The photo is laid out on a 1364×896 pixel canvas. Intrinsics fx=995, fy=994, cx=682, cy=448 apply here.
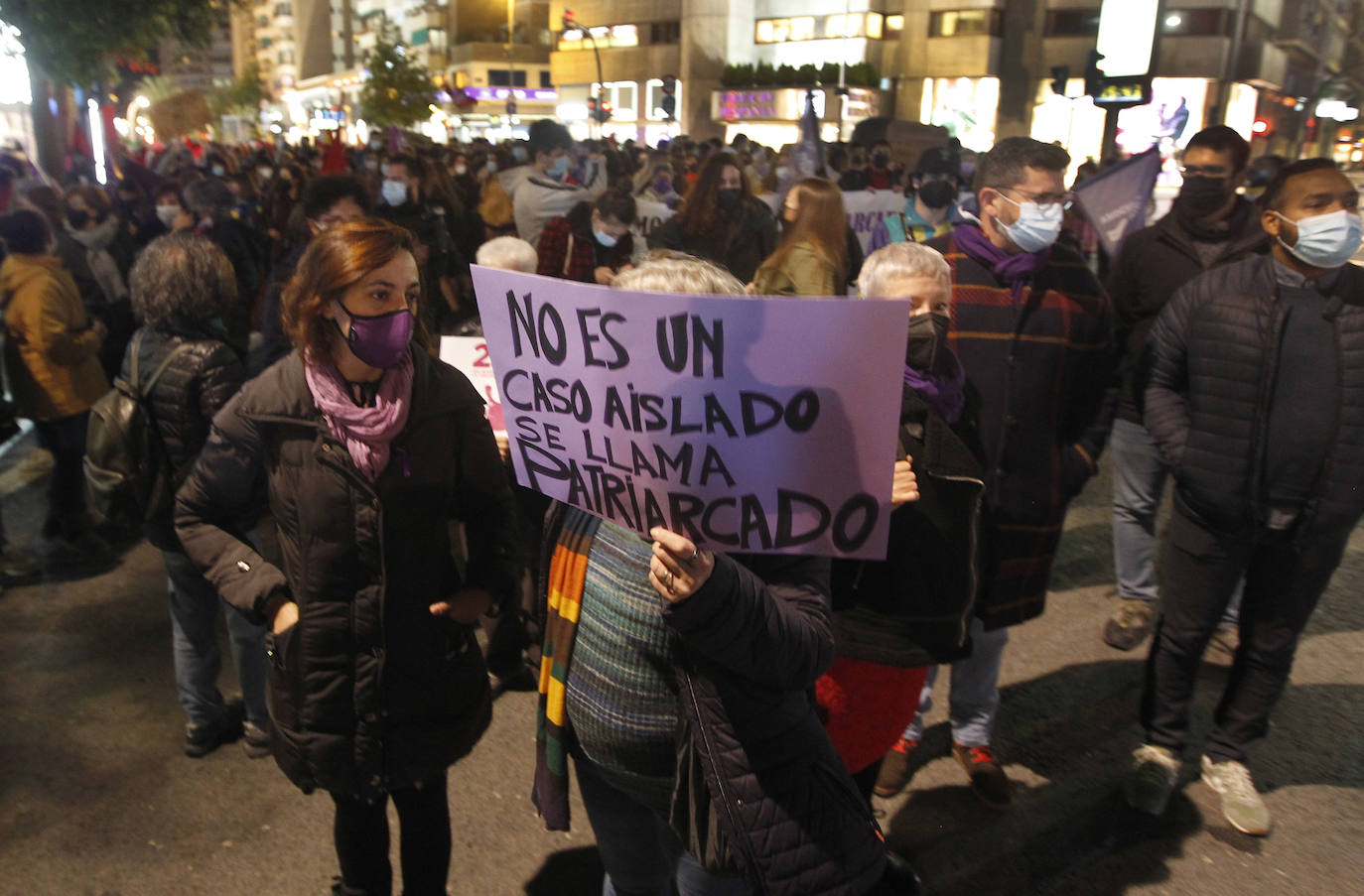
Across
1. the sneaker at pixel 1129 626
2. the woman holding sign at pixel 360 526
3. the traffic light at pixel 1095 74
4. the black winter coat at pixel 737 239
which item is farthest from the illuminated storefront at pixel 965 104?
the woman holding sign at pixel 360 526

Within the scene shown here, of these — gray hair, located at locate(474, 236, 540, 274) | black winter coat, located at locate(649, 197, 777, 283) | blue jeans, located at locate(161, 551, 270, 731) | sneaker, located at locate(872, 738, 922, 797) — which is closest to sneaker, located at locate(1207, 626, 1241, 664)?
sneaker, located at locate(872, 738, 922, 797)

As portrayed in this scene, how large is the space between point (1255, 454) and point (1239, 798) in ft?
3.99

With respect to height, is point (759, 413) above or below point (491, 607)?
Answer: above

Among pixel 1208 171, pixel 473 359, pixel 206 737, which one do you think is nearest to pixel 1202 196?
pixel 1208 171

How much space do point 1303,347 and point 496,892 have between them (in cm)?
304

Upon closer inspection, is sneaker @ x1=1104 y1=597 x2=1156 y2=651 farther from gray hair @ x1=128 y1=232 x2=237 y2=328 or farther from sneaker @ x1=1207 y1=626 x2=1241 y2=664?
gray hair @ x1=128 y1=232 x2=237 y2=328

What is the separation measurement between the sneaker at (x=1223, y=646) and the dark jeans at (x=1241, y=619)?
1210 millimetres

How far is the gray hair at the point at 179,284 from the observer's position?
326cm

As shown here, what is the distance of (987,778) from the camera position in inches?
139

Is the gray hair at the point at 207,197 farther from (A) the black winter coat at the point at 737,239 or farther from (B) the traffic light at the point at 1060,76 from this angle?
(B) the traffic light at the point at 1060,76

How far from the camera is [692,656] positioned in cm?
187

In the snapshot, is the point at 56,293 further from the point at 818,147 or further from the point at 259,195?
the point at 259,195

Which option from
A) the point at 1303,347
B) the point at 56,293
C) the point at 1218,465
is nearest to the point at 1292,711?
the point at 1218,465

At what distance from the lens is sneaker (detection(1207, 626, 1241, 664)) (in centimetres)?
463
